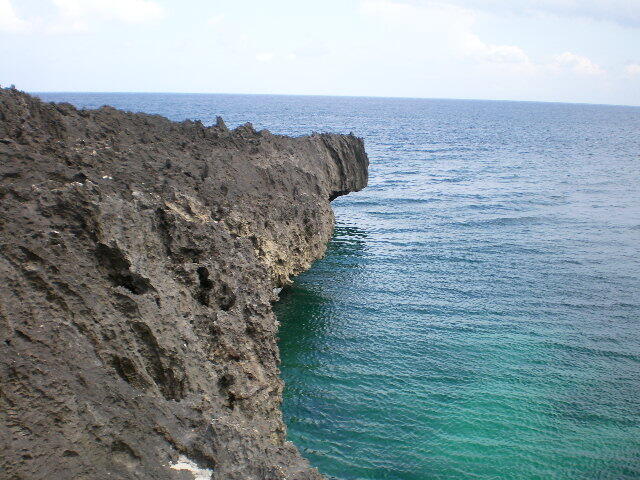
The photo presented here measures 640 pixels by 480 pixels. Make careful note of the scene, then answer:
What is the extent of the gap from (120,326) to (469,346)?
16751mm

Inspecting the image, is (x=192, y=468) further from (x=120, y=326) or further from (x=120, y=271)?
(x=120, y=271)

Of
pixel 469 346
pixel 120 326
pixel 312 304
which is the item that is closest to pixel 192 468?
pixel 120 326

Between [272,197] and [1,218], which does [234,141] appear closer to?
[272,197]

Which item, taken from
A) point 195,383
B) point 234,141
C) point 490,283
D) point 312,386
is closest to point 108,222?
point 195,383

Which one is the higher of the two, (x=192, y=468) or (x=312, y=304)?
(x=192, y=468)

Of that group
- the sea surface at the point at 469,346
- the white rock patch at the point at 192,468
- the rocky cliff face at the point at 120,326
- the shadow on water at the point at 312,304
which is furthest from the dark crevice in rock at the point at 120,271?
the shadow on water at the point at 312,304

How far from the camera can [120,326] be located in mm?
9508

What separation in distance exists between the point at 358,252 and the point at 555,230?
16171mm

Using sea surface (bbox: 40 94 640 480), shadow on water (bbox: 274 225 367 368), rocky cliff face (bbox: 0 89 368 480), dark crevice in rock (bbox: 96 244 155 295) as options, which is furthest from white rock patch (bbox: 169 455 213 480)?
shadow on water (bbox: 274 225 367 368)

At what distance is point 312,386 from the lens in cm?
1966

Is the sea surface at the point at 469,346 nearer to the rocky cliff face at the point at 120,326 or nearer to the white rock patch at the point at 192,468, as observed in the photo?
the rocky cliff face at the point at 120,326

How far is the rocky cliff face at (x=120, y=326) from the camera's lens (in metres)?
7.66

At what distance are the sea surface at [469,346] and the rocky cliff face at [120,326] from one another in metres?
4.89

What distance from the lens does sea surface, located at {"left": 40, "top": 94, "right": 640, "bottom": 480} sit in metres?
16.4
